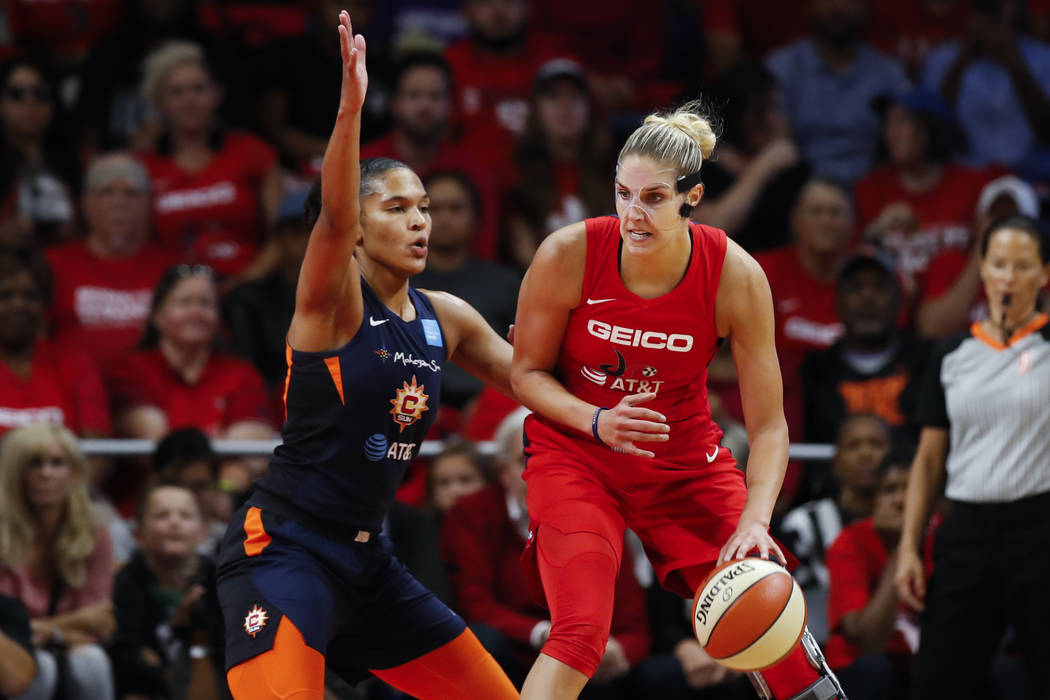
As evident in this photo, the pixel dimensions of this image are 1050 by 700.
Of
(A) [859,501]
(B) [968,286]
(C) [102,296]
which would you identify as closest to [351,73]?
(A) [859,501]

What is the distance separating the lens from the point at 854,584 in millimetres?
6566

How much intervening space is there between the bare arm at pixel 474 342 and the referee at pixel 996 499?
6.15 feet

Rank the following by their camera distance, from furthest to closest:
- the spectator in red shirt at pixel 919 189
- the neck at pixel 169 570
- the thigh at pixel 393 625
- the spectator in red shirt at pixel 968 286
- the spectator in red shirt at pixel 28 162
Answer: the spectator in red shirt at pixel 919 189
the spectator in red shirt at pixel 28 162
the spectator in red shirt at pixel 968 286
the neck at pixel 169 570
the thigh at pixel 393 625

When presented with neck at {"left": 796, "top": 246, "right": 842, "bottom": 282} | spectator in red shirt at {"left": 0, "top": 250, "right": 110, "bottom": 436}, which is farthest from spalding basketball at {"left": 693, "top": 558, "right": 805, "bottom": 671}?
neck at {"left": 796, "top": 246, "right": 842, "bottom": 282}

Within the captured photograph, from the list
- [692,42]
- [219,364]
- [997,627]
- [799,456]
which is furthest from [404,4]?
[997,627]

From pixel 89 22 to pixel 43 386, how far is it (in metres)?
3.10

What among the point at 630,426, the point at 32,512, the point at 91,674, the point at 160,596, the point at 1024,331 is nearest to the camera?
the point at 630,426

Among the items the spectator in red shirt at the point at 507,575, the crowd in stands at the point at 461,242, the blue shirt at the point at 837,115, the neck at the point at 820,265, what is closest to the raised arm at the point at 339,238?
the crowd in stands at the point at 461,242

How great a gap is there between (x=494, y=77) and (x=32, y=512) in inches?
168

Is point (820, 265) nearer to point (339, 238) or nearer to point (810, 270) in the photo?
point (810, 270)

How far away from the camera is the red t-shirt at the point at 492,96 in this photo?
955cm

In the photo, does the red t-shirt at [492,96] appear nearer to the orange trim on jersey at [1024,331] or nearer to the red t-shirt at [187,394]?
the red t-shirt at [187,394]

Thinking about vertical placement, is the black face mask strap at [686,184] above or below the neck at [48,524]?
above

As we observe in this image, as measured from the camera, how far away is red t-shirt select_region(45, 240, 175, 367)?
8281 mm
